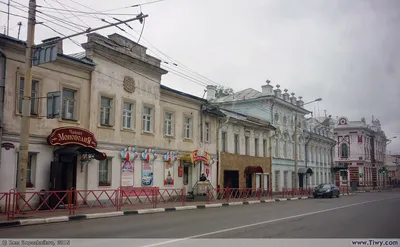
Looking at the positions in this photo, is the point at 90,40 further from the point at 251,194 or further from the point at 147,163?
the point at 251,194

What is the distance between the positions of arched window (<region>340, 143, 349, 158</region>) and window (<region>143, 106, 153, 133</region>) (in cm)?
6047

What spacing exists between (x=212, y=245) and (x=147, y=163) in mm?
16539

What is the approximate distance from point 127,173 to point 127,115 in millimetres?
3625

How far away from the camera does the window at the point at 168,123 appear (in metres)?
27.9

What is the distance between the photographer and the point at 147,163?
25719mm

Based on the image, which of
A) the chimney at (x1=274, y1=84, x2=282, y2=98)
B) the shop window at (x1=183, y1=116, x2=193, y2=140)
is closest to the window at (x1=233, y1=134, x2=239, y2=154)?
the shop window at (x1=183, y1=116, x2=193, y2=140)

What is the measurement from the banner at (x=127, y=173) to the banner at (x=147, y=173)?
39.9 inches

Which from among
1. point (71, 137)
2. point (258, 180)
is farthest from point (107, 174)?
point (258, 180)

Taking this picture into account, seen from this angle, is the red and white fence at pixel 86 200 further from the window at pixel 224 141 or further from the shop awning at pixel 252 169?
the shop awning at pixel 252 169

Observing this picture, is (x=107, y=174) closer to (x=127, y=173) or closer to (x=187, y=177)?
(x=127, y=173)

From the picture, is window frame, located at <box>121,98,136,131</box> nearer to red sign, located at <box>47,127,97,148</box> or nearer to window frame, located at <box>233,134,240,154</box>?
red sign, located at <box>47,127,97,148</box>

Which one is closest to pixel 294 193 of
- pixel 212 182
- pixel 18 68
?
pixel 212 182

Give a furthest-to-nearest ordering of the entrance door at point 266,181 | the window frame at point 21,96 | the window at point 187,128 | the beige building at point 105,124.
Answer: the entrance door at point 266,181 → the window at point 187,128 → the beige building at point 105,124 → the window frame at point 21,96

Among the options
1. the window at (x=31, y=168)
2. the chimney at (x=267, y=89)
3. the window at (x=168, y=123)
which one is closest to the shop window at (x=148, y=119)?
the window at (x=168, y=123)
